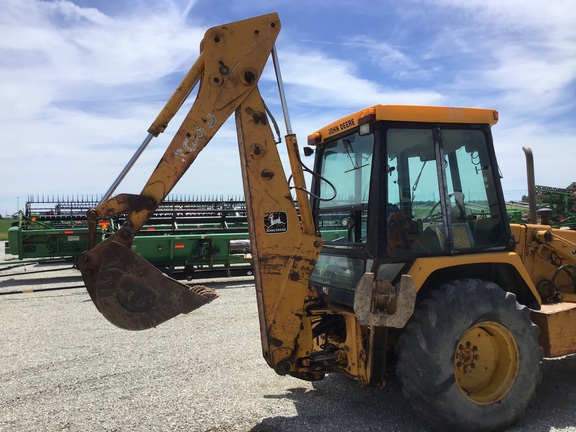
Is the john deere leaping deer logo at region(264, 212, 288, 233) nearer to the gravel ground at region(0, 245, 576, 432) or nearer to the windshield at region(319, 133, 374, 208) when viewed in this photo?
the windshield at region(319, 133, 374, 208)

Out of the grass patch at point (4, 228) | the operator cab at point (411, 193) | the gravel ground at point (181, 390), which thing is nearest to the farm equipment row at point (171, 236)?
the gravel ground at point (181, 390)

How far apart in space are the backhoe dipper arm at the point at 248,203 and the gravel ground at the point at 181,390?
2.31ft

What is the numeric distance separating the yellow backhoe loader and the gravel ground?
0.42m

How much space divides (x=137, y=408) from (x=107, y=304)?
121cm

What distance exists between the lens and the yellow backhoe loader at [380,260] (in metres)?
3.22

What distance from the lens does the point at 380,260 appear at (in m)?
3.42

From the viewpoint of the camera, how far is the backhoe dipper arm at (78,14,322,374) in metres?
3.23

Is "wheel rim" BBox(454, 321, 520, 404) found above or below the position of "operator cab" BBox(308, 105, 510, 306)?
below

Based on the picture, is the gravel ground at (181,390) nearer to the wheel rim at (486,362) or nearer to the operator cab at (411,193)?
the wheel rim at (486,362)

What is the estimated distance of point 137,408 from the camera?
3.90m

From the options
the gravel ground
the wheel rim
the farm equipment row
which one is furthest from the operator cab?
the farm equipment row

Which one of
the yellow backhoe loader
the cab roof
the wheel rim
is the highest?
the cab roof

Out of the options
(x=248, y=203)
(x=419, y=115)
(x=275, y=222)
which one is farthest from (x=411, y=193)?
(x=248, y=203)

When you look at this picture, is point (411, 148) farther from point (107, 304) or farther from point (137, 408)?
point (137, 408)
